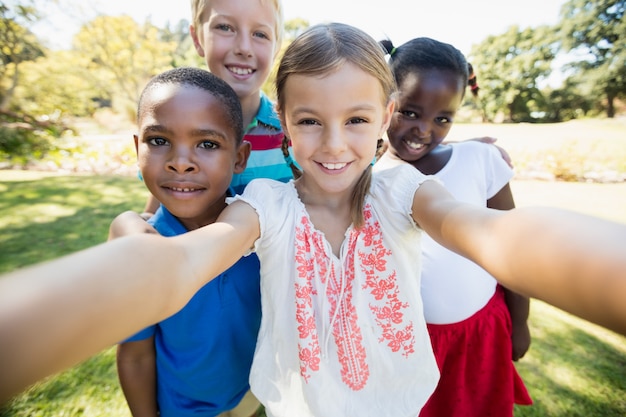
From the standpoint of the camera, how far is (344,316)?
1.20 meters

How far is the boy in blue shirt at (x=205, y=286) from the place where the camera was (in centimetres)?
125

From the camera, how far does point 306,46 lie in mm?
1191

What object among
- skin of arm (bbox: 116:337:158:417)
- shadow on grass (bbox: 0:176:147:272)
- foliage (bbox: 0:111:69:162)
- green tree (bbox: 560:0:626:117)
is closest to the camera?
skin of arm (bbox: 116:337:158:417)

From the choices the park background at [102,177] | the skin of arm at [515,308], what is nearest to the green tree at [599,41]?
the park background at [102,177]

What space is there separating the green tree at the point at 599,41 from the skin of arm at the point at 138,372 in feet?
121

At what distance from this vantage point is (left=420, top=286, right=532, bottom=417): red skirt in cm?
157

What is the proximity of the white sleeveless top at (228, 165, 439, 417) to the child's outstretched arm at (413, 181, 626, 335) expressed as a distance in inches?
16.8

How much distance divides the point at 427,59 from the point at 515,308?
4.45 feet

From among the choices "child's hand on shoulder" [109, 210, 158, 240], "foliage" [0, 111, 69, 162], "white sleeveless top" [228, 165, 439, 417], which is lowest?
"foliage" [0, 111, 69, 162]

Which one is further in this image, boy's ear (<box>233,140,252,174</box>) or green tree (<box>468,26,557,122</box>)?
green tree (<box>468,26,557,122</box>)

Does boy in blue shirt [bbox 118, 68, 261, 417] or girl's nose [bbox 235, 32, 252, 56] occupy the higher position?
girl's nose [bbox 235, 32, 252, 56]

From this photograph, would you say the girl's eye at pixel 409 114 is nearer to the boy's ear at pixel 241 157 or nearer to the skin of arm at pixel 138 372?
the boy's ear at pixel 241 157

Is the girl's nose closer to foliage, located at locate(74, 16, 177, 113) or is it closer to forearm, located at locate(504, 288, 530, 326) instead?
forearm, located at locate(504, 288, 530, 326)

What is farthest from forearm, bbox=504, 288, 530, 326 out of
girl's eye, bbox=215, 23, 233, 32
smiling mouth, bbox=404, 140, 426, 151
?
girl's eye, bbox=215, 23, 233, 32
